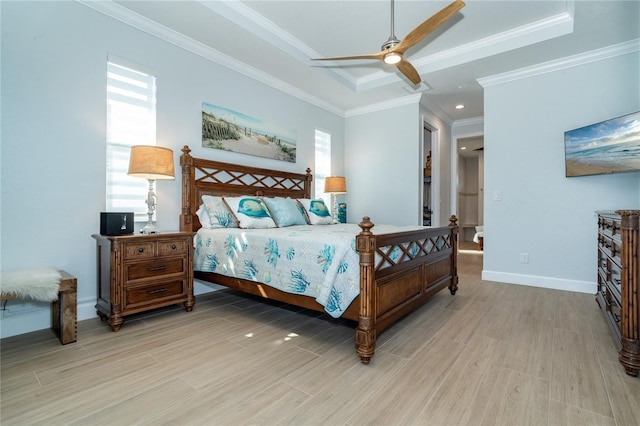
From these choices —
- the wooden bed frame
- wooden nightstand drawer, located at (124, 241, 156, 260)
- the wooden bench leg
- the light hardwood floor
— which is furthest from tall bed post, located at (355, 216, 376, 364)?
the wooden bench leg

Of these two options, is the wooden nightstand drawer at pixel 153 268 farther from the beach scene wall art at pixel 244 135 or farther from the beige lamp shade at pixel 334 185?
the beige lamp shade at pixel 334 185

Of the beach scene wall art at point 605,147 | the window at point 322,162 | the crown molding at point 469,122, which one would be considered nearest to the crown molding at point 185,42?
the window at point 322,162

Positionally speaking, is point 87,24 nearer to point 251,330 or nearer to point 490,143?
point 251,330

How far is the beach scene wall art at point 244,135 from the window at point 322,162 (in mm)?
690

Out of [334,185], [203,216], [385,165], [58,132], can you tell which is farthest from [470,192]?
[58,132]

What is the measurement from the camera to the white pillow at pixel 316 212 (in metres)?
3.93

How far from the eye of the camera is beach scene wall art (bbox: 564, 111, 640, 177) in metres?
3.01

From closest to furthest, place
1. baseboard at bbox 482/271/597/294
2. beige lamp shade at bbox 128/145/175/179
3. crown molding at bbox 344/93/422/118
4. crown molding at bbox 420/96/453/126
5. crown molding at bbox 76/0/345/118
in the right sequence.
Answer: beige lamp shade at bbox 128/145/175/179 → crown molding at bbox 76/0/345/118 → baseboard at bbox 482/271/597/294 → crown molding at bbox 344/93/422/118 → crown molding at bbox 420/96/453/126

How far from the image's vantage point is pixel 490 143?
165 inches

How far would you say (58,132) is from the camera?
8.16 feet

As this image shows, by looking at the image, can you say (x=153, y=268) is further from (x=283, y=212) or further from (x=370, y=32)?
(x=370, y=32)

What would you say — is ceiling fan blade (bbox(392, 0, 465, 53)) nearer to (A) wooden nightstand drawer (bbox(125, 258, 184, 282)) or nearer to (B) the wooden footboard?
(B) the wooden footboard

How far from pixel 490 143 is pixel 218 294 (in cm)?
411

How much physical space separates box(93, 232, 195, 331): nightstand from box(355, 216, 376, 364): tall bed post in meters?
1.76
